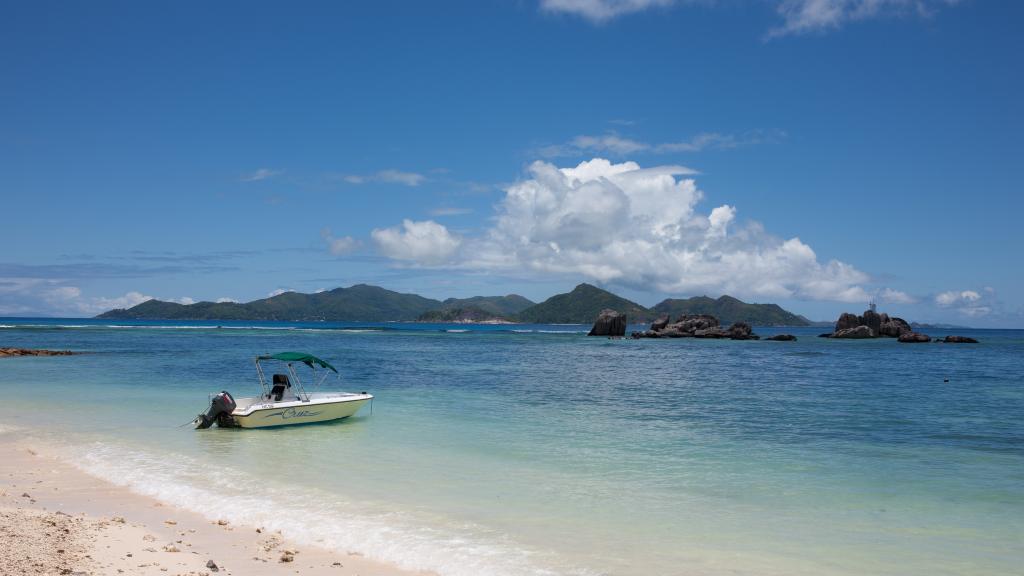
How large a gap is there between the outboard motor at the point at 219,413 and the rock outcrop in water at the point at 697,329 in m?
125

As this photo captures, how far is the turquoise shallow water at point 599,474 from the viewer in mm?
10797

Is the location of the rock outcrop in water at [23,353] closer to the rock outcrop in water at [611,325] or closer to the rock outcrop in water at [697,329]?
the rock outcrop in water at [697,329]

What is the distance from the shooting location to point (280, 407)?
2331 centimetres

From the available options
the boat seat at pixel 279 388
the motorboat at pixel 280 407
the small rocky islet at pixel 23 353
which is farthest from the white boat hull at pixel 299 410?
the small rocky islet at pixel 23 353

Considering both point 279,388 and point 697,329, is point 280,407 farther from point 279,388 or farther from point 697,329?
point 697,329

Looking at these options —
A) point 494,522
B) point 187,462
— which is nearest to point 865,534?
point 494,522

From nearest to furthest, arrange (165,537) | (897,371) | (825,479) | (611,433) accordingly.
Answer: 1. (165,537)
2. (825,479)
3. (611,433)
4. (897,371)

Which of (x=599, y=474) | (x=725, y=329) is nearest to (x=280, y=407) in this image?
(x=599, y=474)

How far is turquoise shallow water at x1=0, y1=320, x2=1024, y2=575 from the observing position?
10.8m

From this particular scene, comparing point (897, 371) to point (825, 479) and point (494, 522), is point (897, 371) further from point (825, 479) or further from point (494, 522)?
point (494, 522)

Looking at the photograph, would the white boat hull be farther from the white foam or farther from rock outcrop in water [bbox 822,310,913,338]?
rock outcrop in water [bbox 822,310,913,338]

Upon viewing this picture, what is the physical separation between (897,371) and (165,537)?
57.1 meters

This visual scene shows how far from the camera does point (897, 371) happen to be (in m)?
54.1

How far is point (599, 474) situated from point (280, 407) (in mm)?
12573
